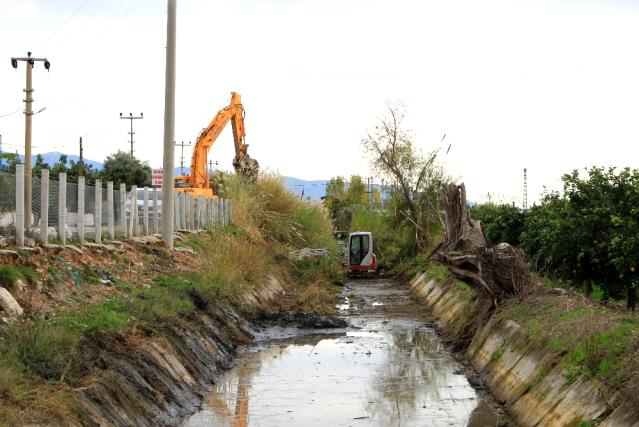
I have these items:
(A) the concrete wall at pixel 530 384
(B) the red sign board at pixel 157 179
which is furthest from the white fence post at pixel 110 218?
(B) the red sign board at pixel 157 179

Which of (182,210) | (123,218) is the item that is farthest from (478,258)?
(182,210)

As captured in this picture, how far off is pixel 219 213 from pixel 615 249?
23.2 meters

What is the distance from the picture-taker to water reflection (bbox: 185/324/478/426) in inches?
533

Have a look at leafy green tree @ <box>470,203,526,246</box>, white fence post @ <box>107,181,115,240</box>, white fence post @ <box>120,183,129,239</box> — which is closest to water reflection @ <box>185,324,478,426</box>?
white fence post @ <box>107,181,115,240</box>

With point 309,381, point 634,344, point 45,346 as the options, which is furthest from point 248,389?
point 634,344

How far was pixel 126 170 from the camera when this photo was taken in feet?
238

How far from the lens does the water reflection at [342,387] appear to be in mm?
13539

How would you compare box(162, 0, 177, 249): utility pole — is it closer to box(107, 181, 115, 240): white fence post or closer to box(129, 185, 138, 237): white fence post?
box(129, 185, 138, 237): white fence post

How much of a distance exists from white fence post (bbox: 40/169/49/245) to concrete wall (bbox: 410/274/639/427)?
8564 mm

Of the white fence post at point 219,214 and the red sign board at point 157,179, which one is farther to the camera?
the red sign board at point 157,179

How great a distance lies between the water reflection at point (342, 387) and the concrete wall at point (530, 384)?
0.62 m

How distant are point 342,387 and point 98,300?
14.5ft

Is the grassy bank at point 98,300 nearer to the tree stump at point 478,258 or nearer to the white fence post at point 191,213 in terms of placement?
the white fence post at point 191,213

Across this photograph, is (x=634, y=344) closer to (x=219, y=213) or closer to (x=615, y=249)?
(x=615, y=249)
